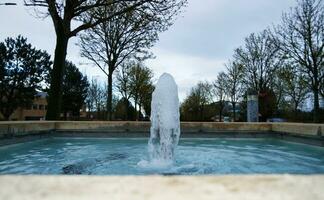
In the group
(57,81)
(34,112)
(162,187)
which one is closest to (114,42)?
(57,81)

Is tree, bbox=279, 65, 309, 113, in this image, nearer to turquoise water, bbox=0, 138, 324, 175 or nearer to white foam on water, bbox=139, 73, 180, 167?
turquoise water, bbox=0, 138, 324, 175

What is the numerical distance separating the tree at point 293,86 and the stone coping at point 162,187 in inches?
1070

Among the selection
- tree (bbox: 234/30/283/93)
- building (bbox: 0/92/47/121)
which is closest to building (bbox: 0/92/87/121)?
building (bbox: 0/92/47/121)

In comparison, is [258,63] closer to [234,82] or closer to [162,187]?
[234,82]

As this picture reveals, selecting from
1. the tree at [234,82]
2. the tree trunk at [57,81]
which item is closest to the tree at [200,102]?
the tree at [234,82]

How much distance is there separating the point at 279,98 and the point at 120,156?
35.5 m

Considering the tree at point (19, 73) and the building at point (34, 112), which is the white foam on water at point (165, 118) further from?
the building at point (34, 112)

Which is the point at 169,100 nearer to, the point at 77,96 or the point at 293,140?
the point at 293,140

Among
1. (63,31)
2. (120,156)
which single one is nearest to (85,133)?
(120,156)

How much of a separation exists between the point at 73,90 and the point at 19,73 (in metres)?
8.48

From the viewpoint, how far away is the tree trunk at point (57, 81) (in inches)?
600

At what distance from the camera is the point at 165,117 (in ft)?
24.5

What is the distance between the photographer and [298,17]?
26125 millimetres

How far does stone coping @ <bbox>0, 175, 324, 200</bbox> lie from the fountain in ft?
20.4
